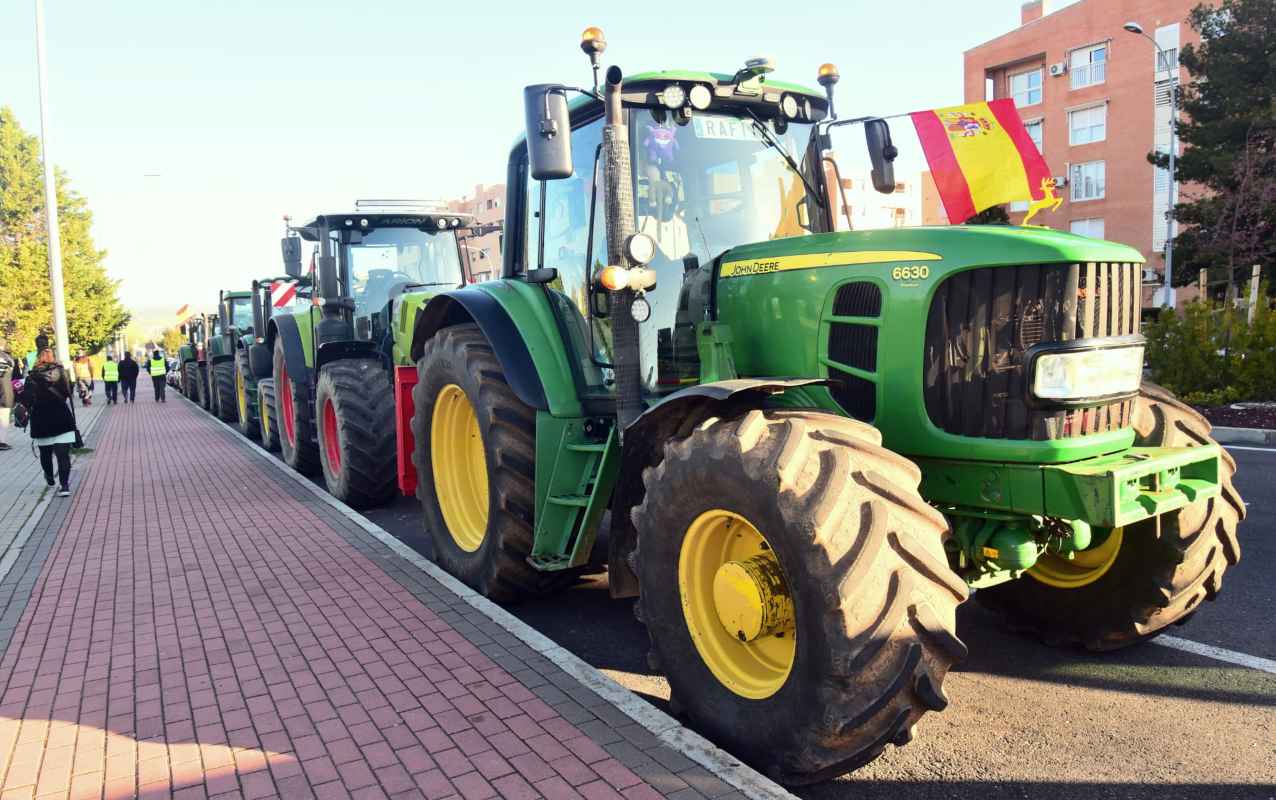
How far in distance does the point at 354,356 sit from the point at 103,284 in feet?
129

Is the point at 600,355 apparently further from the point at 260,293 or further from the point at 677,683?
the point at 260,293

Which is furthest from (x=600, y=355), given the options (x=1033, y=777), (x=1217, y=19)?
(x=1217, y=19)

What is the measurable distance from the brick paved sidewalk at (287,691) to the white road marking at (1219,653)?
106 inches

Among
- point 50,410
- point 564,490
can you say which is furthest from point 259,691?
point 50,410

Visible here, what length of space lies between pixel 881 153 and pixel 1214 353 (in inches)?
451

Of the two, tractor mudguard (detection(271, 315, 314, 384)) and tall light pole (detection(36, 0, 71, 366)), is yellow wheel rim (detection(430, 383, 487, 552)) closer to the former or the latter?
tractor mudguard (detection(271, 315, 314, 384))

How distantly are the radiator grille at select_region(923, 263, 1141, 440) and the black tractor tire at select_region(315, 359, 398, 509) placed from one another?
19.8ft

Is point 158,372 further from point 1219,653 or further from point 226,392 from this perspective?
point 1219,653

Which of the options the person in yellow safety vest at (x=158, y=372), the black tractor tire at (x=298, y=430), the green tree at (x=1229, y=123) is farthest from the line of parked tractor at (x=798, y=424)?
the person in yellow safety vest at (x=158, y=372)

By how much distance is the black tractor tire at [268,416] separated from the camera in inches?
493

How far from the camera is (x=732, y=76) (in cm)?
469

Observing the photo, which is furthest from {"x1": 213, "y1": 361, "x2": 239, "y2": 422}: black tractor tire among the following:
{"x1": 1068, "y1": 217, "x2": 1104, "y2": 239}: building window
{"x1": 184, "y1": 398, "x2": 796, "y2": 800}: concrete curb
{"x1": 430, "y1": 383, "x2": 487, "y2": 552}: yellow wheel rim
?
{"x1": 1068, "y1": 217, "x2": 1104, "y2": 239}: building window

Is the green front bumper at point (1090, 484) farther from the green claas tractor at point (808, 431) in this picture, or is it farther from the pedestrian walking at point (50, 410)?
the pedestrian walking at point (50, 410)

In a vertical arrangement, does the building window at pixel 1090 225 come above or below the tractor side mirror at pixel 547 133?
above
